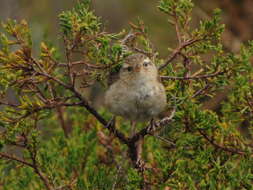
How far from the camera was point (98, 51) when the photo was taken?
2.99 m

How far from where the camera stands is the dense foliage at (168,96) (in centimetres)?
293

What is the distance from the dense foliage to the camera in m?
2.93

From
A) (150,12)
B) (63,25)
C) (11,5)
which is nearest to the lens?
(63,25)

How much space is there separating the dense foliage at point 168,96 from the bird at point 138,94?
10 centimetres

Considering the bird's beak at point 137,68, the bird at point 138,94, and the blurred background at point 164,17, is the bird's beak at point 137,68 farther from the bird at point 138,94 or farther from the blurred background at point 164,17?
the blurred background at point 164,17

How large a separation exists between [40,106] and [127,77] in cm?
101

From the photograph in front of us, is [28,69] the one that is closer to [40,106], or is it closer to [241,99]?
[40,106]

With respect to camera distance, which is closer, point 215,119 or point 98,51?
point 98,51

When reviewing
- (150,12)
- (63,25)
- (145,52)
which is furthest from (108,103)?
(150,12)

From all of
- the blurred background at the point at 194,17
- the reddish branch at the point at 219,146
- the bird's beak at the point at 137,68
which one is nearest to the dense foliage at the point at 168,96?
the reddish branch at the point at 219,146

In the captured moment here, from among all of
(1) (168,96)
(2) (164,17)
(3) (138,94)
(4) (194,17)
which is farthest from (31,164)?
(2) (164,17)

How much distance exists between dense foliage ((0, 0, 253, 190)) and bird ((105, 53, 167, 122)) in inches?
3.9

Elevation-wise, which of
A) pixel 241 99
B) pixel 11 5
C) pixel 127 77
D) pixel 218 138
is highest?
pixel 11 5

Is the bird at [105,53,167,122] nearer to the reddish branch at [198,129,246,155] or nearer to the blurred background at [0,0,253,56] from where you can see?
the reddish branch at [198,129,246,155]
